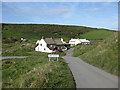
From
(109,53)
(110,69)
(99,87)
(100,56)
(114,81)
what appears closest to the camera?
(99,87)

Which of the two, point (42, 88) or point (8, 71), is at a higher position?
point (42, 88)

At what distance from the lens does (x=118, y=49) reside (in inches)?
442

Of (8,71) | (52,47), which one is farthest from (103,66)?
(52,47)

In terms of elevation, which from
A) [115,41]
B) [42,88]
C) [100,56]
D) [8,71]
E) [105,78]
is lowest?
[8,71]

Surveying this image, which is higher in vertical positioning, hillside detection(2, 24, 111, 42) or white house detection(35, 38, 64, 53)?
hillside detection(2, 24, 111, 42)

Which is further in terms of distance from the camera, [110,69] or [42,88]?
[110,69]

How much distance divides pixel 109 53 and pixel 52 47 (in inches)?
1515

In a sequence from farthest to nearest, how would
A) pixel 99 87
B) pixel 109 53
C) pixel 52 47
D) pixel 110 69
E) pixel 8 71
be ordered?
pixel 52 47, pixel 8 71, pixel 109 53, pixel 110 69, pixel 99 87

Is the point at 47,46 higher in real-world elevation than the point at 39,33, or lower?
lower

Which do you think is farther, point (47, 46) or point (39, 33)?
point (39, 33)

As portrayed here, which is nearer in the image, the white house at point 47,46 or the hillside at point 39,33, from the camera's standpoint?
the white house at point 47,46

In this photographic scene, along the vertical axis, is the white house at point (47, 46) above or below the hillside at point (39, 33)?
below

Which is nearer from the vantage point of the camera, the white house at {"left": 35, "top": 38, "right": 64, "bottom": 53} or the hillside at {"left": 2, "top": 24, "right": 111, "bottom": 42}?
the white house at {"left": 35, "top": 38, "right": 64, "bottom": 53}

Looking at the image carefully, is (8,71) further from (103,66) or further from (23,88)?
(103,66)
